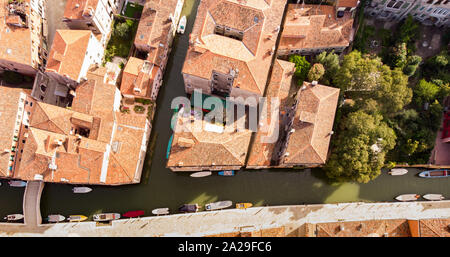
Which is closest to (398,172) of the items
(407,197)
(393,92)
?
(407,197)

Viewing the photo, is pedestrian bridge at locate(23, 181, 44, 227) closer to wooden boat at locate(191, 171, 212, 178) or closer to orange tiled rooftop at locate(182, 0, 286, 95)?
wooden boat at locate(191, 171, 212, 178)

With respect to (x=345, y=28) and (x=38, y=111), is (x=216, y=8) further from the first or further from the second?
(x=38, y=111)

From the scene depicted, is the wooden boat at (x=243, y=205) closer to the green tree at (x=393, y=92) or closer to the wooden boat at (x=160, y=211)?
the wooden boat at (x=160, y=211)

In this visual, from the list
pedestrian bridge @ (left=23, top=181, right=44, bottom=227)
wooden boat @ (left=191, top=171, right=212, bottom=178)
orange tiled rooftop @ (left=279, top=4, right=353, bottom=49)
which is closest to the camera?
pedestrian bridge @ (left=23, top=181, right=44, bottom=227)

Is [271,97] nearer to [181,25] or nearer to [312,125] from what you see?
[312,125]

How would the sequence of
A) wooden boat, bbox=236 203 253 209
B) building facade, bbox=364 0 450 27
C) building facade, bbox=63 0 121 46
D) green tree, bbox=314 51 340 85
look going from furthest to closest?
building facade, bbox=364 0 450 27 → wooden boat, bbox=236 203 253 209 → green tree, bbox=314 51 340 85 → building facade, bbox=63 0 121 46

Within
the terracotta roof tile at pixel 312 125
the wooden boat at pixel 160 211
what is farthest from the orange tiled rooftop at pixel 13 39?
the terracotta roof tile at pixel 312 125

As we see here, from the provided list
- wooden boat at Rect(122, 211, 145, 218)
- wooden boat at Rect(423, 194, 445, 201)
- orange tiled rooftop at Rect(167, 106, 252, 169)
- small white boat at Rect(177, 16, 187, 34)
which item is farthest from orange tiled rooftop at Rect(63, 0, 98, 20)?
wooden boat at Rect(423, 194, 445, 201)

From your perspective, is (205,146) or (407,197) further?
(407,197)
